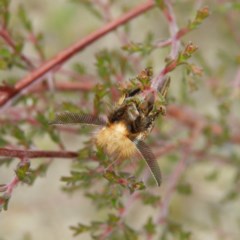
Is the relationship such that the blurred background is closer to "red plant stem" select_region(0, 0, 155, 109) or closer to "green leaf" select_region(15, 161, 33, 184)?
"red plant stem" select_region(0, 0, 155, 109)

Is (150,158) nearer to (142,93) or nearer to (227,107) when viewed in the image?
(142,93)

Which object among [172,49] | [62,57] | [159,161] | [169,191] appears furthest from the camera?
[159,161]

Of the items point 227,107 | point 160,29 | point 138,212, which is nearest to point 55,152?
point 227,107

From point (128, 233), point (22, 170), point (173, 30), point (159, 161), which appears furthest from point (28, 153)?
point (159, 161)

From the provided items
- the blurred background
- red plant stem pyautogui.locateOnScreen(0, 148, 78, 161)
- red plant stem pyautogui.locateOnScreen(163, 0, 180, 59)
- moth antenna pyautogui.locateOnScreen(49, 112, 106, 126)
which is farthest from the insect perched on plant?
the blurred background

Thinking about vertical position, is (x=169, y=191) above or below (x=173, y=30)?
below

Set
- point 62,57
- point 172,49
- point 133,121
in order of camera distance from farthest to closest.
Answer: point 62,57 < point 172,49 < point 133,121

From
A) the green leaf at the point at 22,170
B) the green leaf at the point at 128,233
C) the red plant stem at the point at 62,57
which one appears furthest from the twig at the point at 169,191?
the green leaf at the point at 22,170

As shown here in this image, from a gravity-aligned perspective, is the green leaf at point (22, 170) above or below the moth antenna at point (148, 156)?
below

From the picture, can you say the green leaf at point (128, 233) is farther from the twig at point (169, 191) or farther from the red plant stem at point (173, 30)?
the red plant stem at point (173, 30)

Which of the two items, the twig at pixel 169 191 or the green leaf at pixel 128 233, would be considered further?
the twig at pixel 169 191

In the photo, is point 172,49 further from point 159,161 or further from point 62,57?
point 159,161
